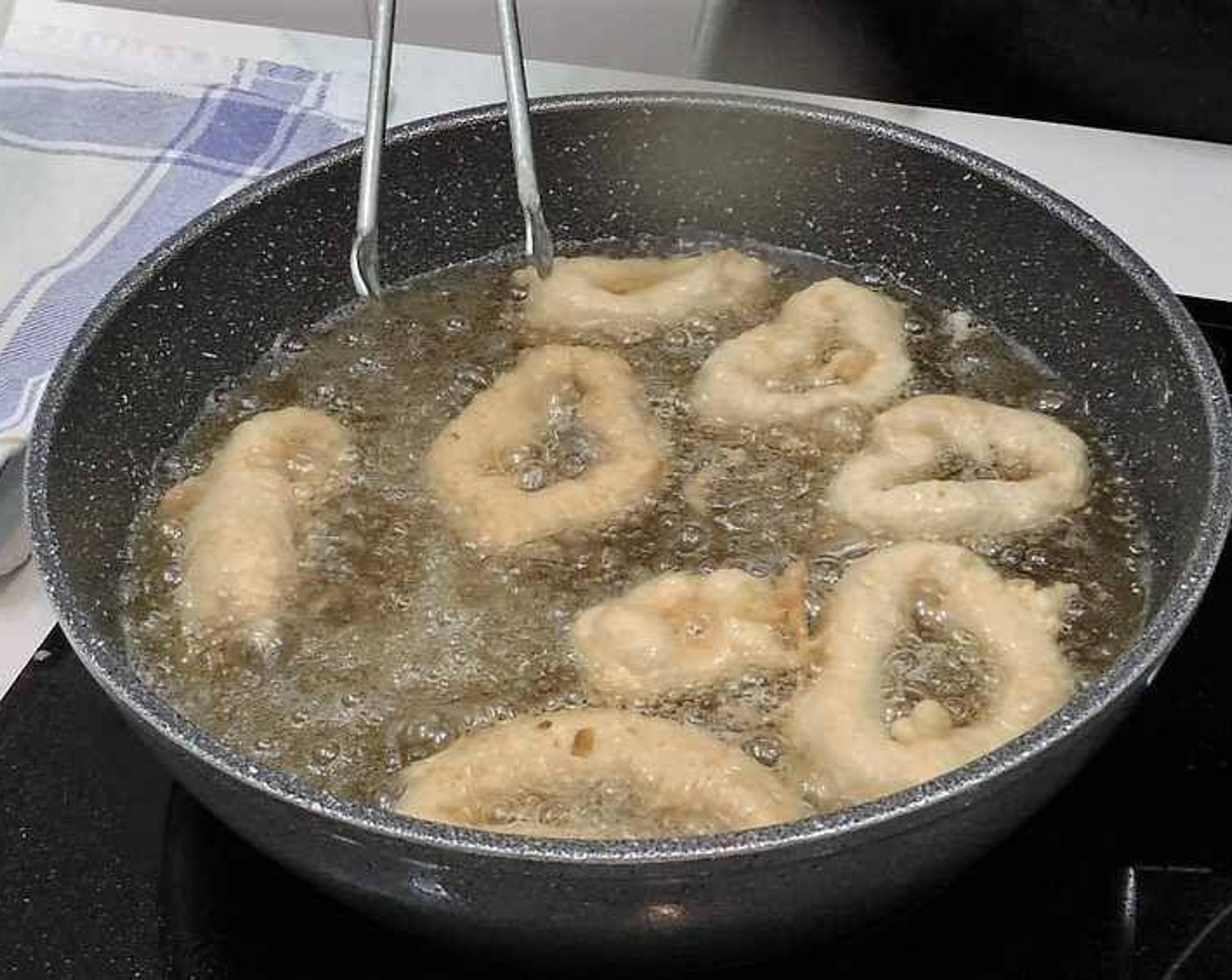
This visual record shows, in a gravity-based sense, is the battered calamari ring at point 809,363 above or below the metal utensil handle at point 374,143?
below

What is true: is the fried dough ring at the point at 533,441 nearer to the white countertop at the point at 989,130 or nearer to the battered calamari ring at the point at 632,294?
the battered calamari ring at the point at 632,294

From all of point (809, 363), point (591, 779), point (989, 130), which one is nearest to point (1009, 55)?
point (989, 130)

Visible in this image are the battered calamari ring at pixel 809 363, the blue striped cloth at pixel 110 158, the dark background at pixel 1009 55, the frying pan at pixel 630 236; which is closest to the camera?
the frying pan at pixel 630 236

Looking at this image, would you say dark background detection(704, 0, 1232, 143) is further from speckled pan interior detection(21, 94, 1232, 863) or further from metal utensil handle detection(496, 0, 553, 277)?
metal utensil handle detection(496, 0, 553, 277)

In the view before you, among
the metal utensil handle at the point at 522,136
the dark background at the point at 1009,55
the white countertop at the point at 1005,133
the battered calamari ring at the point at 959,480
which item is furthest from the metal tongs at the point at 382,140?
the dark background at the point at 1009,55

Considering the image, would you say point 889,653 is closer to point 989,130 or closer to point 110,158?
point 989,130

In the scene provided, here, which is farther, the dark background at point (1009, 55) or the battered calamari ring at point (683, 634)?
the dark background at point (1009, 55)

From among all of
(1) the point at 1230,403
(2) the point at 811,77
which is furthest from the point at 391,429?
(2) the point at 811,77

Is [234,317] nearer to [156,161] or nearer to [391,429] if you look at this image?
[391,429]
